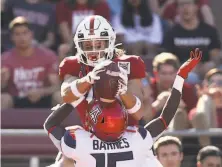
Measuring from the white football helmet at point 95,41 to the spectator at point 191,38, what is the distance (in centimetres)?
486

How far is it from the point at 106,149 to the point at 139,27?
5828 mm

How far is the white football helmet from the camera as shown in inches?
239

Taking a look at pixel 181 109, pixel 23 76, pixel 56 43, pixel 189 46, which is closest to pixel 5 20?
pixel 56 43

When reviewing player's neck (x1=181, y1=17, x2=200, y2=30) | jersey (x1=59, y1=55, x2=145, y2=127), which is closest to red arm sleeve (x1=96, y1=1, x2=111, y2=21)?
player's neck (x1=181, y1=17, x2=200, y2=30)

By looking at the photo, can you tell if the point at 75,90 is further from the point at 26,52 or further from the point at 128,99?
the point at 26,52

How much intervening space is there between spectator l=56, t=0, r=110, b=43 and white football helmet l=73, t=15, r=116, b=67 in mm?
4978

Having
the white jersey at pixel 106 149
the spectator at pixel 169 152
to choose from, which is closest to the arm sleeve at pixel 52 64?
the spectator at pixel 169 152

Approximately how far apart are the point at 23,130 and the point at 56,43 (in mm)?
2562

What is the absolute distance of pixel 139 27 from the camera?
11297mm

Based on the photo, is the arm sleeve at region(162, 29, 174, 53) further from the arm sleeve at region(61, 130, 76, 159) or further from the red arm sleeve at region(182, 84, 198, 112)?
the arm sleeve at region(61, 130, 76, 159)

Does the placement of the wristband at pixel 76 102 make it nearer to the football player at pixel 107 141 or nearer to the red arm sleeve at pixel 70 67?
the football player at pixel 107 141

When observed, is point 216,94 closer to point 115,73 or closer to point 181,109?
point 181,109

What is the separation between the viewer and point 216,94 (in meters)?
9.49

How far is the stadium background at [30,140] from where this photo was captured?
29.5 feet
